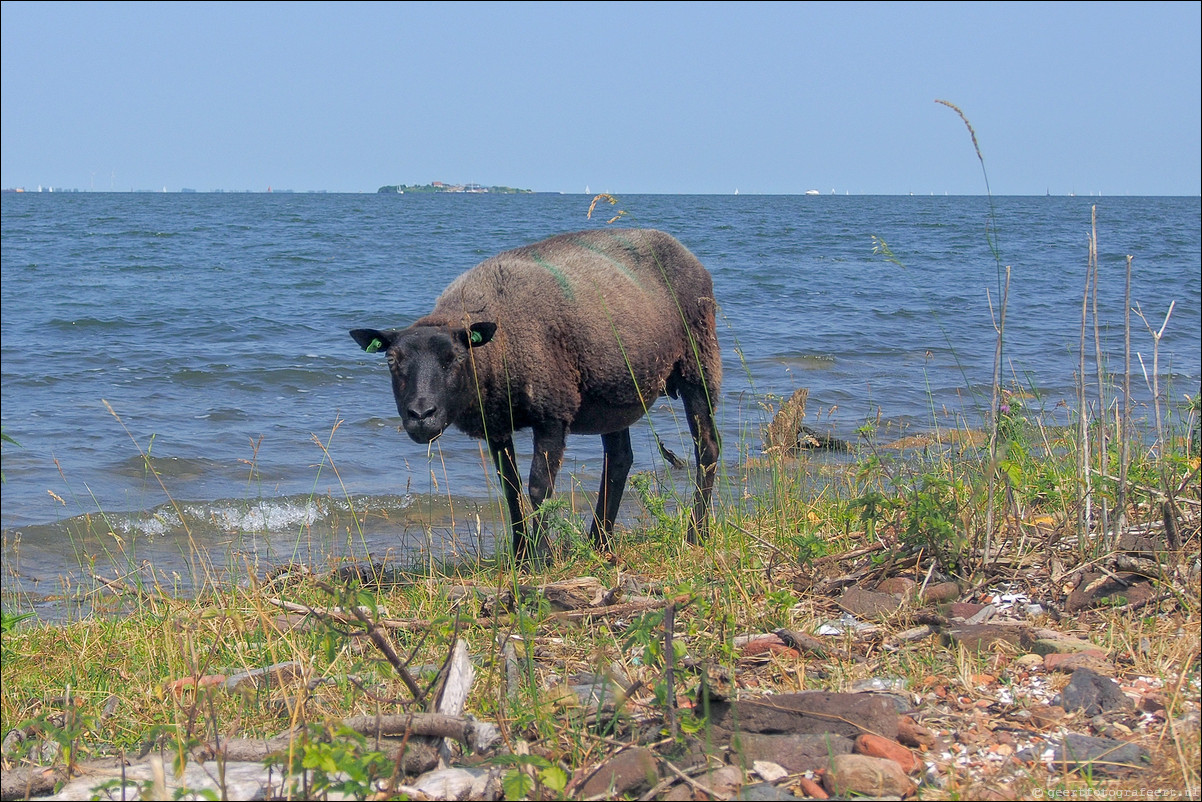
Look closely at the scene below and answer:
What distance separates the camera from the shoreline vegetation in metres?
2.64

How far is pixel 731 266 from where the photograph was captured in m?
29.7

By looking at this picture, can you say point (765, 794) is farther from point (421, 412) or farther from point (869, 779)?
point (421, 412)

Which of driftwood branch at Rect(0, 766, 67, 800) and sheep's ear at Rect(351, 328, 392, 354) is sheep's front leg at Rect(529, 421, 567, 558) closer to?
sheep's ear at Rect(351, 328, 392, 354)

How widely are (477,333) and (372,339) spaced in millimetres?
637

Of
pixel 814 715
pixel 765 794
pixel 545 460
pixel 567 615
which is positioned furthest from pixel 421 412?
pixel 765 794

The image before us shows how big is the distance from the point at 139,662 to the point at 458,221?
192 ft

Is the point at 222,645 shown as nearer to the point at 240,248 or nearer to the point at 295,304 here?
the point at 295,304

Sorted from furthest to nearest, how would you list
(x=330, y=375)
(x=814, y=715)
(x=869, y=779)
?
(x=330, y=375)
(x=814, y=715)
(x=869, y=779)

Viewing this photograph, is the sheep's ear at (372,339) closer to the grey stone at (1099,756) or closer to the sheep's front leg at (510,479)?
the sheep's front leg at (510,479)

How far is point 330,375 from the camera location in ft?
48.0

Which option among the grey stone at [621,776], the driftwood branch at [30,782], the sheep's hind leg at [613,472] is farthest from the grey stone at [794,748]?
the sheep's hind leg at [613,472]

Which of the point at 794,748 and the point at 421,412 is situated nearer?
the point at 794,748

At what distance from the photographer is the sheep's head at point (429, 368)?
5.58 meters

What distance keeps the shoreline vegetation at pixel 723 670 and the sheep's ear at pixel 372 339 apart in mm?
1411
